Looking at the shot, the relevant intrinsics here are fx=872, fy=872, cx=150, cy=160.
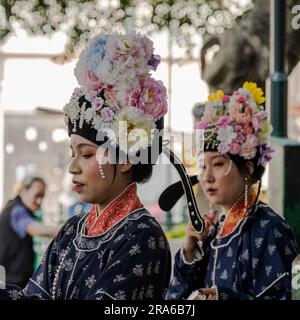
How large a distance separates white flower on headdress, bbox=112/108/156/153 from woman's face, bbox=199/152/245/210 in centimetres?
29

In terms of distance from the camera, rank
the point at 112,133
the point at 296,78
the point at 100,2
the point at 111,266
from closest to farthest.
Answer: the point at 111,266, the point at 112,133, the point at 100,2, the point at 296,78

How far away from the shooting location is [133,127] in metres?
2.08

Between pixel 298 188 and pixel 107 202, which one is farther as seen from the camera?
pixel 298 188

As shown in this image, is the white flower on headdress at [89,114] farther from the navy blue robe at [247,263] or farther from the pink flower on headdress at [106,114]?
the navy blue robe at [247,263]

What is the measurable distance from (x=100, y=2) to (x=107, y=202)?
634mm

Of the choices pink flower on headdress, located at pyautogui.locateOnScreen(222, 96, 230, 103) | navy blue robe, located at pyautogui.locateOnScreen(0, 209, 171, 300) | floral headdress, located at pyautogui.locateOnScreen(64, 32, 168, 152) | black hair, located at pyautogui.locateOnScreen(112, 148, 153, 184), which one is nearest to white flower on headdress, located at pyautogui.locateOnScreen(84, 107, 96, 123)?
floral headdress, located at pyautogui.locateOnScreen(64, 32, 168, 152)

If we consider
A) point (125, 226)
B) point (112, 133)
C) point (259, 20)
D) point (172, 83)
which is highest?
point (259, 20)

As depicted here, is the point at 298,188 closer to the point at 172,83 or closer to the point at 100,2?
the point at 172,83

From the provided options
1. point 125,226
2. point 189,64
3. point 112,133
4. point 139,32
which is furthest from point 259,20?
point 125,226

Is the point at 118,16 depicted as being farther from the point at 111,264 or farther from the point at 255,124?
the point at 111,264

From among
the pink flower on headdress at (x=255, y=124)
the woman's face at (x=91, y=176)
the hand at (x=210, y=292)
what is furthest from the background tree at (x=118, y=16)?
the hand at (x=210, y=292)

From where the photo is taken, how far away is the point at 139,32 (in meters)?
2.20

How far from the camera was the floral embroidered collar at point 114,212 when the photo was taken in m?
2.01

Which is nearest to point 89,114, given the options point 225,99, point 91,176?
point 91,176
